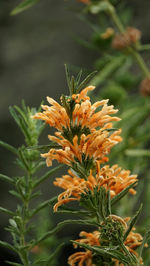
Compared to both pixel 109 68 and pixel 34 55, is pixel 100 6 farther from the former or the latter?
pixel 34 55

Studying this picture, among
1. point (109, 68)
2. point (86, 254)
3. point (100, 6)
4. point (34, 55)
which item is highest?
point (34, 55)

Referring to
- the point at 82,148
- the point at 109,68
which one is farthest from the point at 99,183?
the point at 109,68

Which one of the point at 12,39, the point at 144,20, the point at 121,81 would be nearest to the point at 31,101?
the point at 12,39

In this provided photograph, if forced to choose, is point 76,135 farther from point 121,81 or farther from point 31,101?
point 31,101

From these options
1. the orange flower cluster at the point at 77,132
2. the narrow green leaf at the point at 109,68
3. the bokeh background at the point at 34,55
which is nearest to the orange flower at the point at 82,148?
the orange flower cluster at the point at 77,132

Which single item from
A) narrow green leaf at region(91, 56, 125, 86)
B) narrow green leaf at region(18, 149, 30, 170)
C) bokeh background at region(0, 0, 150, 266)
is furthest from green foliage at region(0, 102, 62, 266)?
bokeh background at region(0, 0, 150, 266)

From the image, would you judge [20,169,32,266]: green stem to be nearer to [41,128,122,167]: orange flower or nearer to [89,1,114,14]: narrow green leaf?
[41,128,122,167]: orange flower
